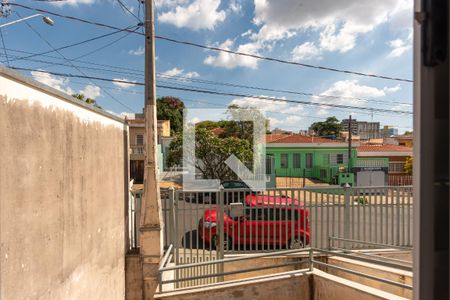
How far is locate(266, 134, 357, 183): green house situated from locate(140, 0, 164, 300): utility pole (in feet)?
56.6

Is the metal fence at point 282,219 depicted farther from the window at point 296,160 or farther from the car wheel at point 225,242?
the window at point 296,160

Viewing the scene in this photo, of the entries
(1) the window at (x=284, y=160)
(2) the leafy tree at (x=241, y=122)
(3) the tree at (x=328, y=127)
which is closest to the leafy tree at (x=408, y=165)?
(1) the window at (x=284, y=160)

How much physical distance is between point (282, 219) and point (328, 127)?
4684 cm

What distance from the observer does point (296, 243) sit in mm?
5020

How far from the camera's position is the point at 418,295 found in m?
0.78

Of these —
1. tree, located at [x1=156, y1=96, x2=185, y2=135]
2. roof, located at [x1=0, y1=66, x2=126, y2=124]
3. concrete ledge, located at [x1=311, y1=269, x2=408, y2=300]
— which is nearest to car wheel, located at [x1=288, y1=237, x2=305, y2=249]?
concrete ledge, located at [x1=311, y1=269, x2=408, y2=300]

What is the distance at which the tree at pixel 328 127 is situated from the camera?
47031 mm

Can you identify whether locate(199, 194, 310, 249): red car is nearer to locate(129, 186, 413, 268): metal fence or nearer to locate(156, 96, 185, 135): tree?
locate(129, 186, 413, 268): metal fence

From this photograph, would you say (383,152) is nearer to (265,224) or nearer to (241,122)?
(241,122)

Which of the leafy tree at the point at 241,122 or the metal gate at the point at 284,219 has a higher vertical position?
the leafy tree at the point at 241,122

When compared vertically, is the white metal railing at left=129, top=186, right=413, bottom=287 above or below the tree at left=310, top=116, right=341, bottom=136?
below

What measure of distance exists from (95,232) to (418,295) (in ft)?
10.6

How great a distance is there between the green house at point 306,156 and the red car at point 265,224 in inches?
633

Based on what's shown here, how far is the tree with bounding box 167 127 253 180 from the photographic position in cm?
1305
